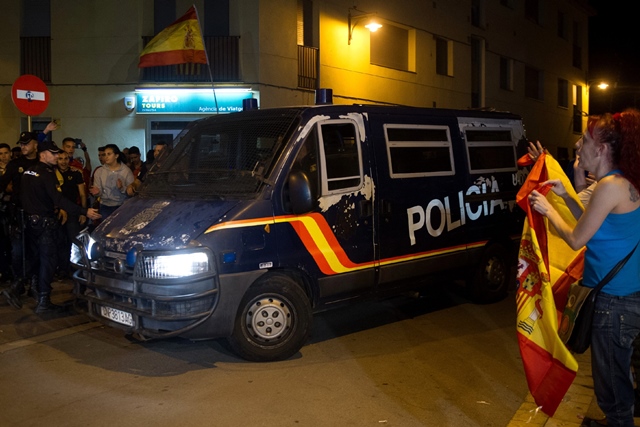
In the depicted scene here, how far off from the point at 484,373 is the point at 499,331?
4.96 ft

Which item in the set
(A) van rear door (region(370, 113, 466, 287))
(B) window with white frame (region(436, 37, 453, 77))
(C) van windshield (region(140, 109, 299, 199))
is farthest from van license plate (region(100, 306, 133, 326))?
(B) window with white frame (region(436, 37, 453, 77))

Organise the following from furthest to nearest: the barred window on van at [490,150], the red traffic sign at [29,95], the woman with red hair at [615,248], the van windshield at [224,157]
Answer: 1. the red traffic sign at [29,95]
2. the barred window on van at [490,150]
3. the van windshield at [224,157]
4. the woman with red hair at [615,248]

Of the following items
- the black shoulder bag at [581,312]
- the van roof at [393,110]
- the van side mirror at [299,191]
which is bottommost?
the black shoulder bag at [581,312]

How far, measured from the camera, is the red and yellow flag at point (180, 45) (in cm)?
1284

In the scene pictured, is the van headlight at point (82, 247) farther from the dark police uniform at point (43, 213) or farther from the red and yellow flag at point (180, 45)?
the red and yellow flag at point (180, 45)

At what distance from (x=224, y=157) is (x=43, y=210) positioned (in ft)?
9.14

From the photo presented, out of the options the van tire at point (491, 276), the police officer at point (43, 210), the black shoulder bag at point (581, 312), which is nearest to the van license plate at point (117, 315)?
the police officer at point (43, 210)

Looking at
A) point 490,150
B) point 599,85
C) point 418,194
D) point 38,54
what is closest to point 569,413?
point 418,194

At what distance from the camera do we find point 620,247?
3.59 m

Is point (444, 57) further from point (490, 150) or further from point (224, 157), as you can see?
point (224, 157)

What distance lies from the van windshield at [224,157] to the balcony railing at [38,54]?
39.1 feet

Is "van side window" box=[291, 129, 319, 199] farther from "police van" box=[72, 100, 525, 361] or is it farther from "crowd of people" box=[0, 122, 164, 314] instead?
"crowd of people" box=[0, 122, 164, 314]

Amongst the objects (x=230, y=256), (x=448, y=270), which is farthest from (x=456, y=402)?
(x=448, y=270)

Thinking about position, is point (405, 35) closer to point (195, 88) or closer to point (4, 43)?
point (195, 88)
